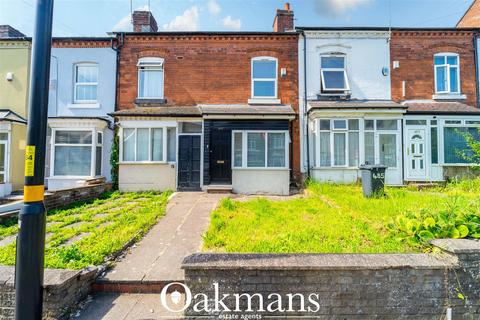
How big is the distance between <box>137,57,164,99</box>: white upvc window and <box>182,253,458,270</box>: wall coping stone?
1114 centimetres

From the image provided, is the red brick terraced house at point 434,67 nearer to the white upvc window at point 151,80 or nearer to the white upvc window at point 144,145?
the white upvc window at point 144,145

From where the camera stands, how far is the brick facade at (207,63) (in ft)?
41.3

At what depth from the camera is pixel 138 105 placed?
12.5 m

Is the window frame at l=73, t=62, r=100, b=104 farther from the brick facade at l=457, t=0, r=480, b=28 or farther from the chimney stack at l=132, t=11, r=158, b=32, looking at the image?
the brick facade at l=457, t=0, r=480, b=28

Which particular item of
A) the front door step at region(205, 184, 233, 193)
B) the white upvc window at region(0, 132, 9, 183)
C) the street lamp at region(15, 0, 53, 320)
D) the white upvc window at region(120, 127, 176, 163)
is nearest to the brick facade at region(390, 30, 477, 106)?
the front door step at region(205, 184, 233, 193)

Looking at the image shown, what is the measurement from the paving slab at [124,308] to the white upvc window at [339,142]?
9696mm

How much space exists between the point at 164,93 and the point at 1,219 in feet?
26.9

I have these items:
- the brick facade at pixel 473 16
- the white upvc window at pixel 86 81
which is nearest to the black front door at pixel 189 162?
the white upvc window at pixel 86 81

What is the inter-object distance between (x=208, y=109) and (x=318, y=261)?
9.39 meters

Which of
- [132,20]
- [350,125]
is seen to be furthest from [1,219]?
[350,125]

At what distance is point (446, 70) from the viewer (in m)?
12.7

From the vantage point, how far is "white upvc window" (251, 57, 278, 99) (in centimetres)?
1266

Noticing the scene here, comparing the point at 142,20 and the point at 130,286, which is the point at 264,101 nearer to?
the point at 142,20

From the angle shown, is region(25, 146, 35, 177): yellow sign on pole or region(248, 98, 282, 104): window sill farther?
region(248, 98, 282, 104): window sill
